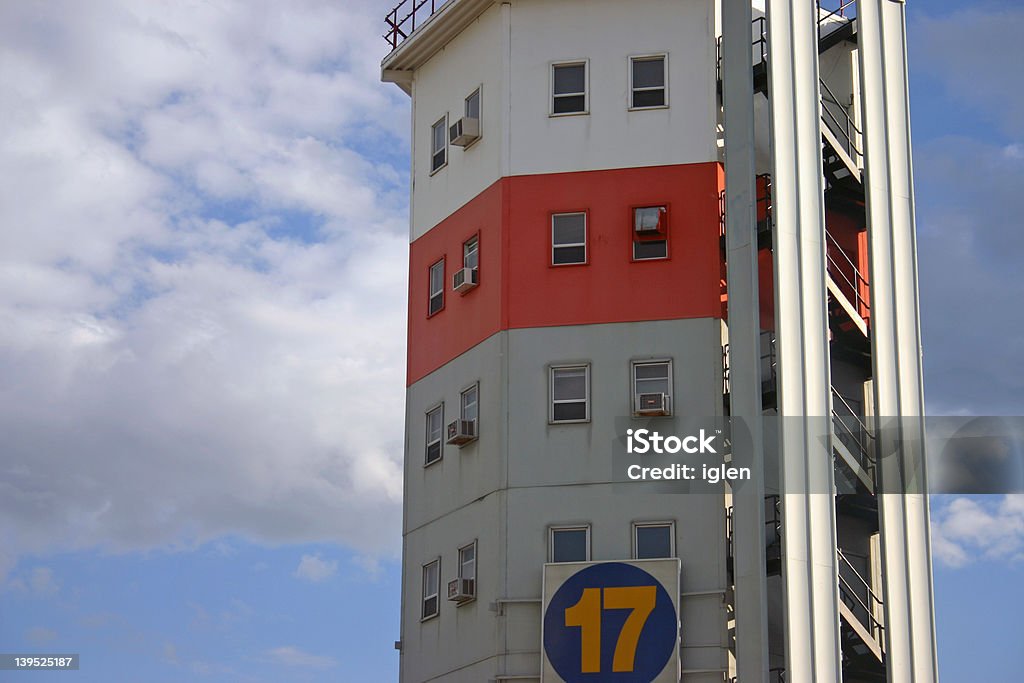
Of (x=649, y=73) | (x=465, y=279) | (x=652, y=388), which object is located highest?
(x=649, y=73)

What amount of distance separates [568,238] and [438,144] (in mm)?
5849

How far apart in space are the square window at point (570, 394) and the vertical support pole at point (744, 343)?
11.5ft

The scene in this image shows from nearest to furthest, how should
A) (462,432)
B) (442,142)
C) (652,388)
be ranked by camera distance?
(652,388) < (462,432) < (442,142)

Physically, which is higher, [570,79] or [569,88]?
[570,79]

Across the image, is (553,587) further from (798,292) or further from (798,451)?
(798,292)

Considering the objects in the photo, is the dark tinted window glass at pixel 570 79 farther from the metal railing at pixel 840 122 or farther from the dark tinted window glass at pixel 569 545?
the dark tinted window glass at pixel 569 545

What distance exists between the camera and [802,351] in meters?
35.1

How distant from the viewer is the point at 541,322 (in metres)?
38.3

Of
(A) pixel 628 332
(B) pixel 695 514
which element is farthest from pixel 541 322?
(B) pixel 695 514

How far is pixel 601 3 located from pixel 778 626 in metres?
15.6

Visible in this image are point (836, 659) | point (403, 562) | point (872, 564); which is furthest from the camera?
point (403, 562)

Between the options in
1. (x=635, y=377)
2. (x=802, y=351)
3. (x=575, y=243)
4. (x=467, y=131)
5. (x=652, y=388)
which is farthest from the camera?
(x=467, y=131)

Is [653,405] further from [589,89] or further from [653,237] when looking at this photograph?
[589,89]

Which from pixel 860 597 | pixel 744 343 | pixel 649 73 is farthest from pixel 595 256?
pixel 860 597
